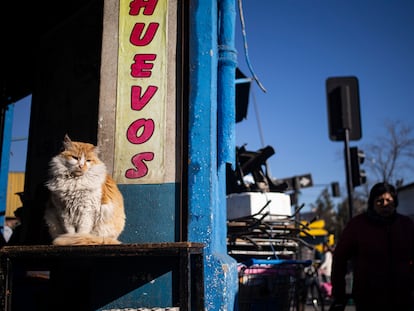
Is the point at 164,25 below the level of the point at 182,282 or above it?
above

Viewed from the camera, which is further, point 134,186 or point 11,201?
point 11,201

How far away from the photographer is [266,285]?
4809mm

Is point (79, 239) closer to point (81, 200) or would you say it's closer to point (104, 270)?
point (81, 200)

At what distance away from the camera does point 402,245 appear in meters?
3.90

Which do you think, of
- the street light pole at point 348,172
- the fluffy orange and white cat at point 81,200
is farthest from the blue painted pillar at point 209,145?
the street light pole at point 348,172

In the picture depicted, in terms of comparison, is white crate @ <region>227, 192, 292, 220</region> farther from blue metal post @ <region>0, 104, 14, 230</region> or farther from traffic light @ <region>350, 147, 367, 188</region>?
blue metal post @ <region>0, 104, 14, 230</region>

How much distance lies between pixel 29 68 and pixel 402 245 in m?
6.80

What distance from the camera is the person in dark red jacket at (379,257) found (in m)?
3.81

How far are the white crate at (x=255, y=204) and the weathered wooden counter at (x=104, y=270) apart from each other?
2363 millimetres

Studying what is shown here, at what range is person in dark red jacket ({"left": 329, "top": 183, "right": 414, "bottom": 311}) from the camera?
12.5 feet

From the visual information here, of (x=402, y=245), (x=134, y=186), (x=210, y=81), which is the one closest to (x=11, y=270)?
(x=134, y=186)

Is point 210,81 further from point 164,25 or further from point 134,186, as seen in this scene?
point 134,186

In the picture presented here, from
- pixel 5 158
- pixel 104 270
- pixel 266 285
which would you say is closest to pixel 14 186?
pixel 5 158

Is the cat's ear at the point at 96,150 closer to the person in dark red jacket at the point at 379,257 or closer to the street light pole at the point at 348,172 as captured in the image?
the person in dark red jacket at the point at 379,257
